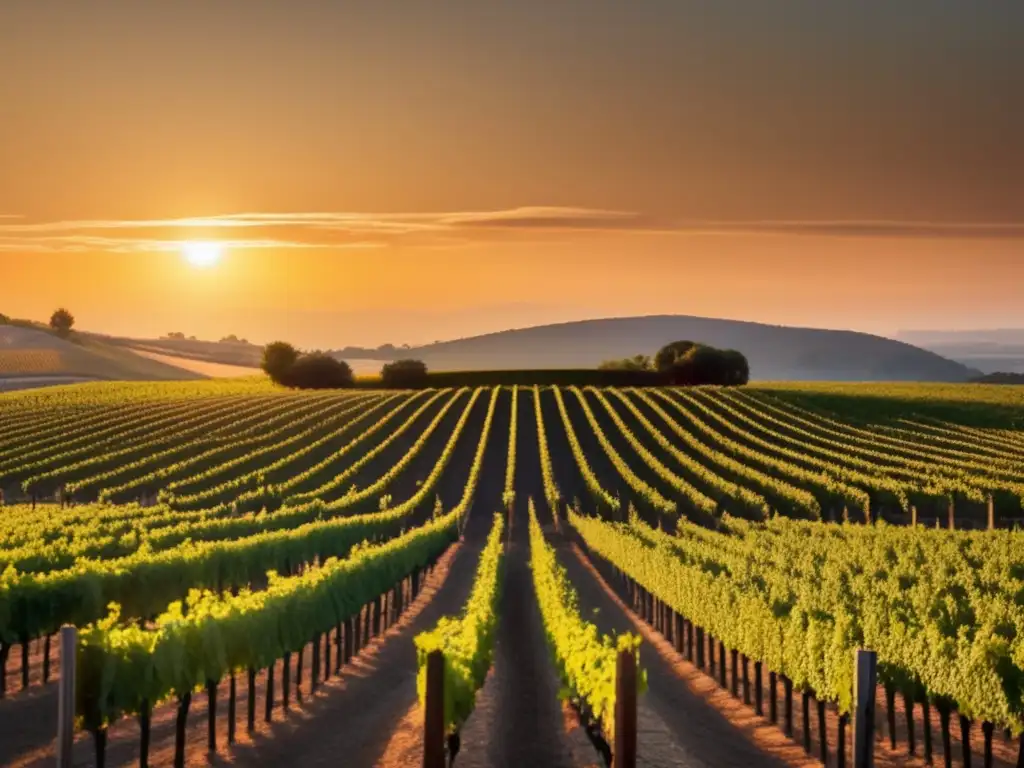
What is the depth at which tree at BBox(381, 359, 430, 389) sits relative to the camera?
136 metres

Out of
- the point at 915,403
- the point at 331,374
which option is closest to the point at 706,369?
the point at 915,403

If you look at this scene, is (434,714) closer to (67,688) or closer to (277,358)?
(67,688)

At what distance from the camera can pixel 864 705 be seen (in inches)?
537

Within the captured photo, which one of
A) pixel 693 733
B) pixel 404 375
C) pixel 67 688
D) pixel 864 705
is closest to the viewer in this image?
pixel 67 688

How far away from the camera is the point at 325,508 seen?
5828cm

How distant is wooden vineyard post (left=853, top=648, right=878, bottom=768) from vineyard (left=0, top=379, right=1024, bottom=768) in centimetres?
11

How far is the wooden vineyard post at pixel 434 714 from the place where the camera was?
546 inches

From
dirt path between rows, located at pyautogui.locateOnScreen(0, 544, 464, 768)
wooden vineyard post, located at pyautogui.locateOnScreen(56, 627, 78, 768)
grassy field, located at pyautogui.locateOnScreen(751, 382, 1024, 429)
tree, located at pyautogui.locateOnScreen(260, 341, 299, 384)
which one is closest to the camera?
wooden vineyard post, located at pyautogui.locateOnScreen(56, 627, 78, 768)

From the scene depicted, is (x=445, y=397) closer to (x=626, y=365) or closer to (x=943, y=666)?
(x=626, y=365)

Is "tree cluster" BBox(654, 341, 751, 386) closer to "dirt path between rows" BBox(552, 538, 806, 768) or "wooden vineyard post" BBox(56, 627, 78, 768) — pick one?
"dirt path between rows" BBox(552, 538, 806, 768)

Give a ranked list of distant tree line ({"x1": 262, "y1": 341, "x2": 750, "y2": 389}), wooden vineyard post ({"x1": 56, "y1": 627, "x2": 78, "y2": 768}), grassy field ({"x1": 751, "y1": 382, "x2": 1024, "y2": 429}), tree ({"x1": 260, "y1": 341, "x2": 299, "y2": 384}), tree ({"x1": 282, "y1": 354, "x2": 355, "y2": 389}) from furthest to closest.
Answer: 1. tree ({"x1": 260, "y1": 341, "x2": 299, "y2": 384})
2. tree ({"x1": 282, "y1": 354, "x2": 355, "y2": 389})
3. distant tree line ({"x1": 262, "y1": 341, "x2": 750, "y2": 389})
4. grassy field ({"x1": 751, "y1": 382, "x2": 1024, "y2": 429})
5. wooden vineyard post ({"x1": 56, "y1": 627, "x2": 78, "y2": 768})

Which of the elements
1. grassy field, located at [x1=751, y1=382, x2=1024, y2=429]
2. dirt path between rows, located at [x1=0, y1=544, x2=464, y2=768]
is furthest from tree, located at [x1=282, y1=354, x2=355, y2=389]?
dirt path between rows, located at [x1=0, y1=544, x2=464, y2=768]

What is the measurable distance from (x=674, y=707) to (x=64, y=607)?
12722 mm

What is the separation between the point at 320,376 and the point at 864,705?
12860 cm
